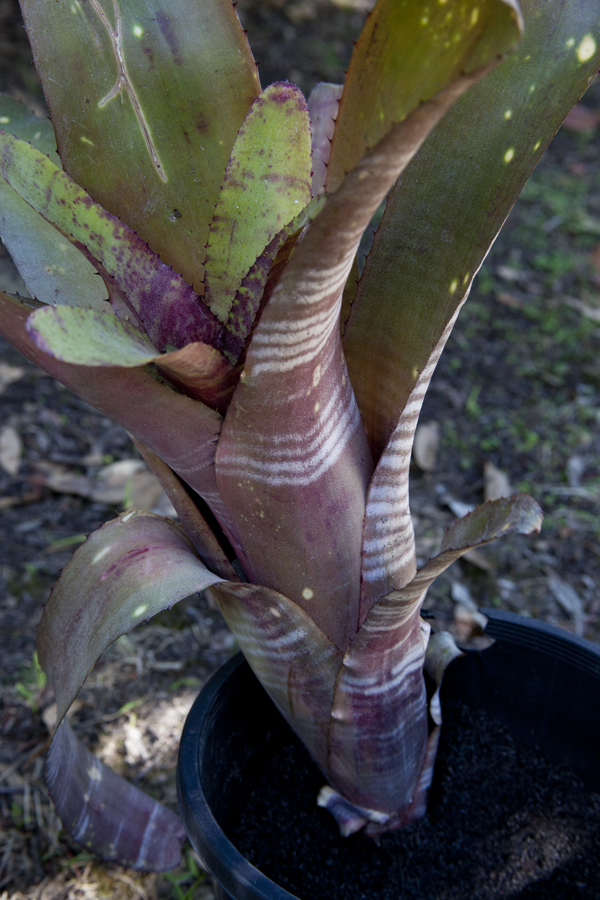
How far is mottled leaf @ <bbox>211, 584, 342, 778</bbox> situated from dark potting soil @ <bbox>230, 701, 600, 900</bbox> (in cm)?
18

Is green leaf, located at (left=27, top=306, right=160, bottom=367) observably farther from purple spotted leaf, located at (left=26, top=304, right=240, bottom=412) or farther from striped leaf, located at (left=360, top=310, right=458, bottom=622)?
striped leaf, located at (left=360, top=310, right=458, bottom=622)

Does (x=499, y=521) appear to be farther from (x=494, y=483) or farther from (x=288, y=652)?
(x=494, y=483)

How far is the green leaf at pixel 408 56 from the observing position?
38cm

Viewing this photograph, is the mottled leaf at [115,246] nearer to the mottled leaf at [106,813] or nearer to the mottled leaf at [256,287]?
the mottled leaf at [256,287]

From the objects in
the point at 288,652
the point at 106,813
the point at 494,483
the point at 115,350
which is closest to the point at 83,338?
the point at 115,350

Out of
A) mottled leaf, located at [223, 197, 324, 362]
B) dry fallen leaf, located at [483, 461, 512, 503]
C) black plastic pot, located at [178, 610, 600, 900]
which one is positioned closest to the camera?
mottled leaf, located at [223, 197, 324, 362]

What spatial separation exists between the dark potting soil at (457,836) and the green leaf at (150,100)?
2.23 feet

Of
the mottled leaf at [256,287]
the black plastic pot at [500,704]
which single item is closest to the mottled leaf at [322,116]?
the mottled leaf at [256,287]

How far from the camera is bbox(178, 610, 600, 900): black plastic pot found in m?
0.86

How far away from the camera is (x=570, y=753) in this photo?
3.08 ft

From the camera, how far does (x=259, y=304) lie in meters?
0.57

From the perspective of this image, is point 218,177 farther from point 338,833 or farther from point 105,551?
point 338,833

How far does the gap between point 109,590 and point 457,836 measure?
0.55 meters

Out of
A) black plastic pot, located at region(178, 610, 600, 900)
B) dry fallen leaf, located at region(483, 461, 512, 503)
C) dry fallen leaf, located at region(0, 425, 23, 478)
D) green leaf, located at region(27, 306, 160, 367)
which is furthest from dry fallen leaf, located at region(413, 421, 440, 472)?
green leaf, located at region(27, 306, 160, 367)
